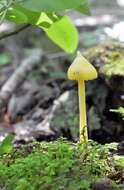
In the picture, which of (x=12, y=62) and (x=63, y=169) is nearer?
(x=63, y=169)

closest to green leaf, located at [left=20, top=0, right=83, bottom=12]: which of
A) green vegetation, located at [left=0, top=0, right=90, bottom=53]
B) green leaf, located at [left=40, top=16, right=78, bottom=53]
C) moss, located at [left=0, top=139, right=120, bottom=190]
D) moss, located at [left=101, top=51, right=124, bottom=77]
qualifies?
green vegetation, located at [left=0, top=0, right=90, bottom=53]

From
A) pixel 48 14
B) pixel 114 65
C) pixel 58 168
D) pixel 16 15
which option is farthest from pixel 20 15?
pixel 114 65

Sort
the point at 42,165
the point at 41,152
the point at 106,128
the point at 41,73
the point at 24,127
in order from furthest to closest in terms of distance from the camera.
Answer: the point at 41,73 < the point at 24,127 < the point at 106,128 < the point at 41,152 < the point at 42,165

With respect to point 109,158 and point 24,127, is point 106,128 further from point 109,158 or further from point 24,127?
point 109,158

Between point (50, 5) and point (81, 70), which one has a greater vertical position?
point (50, 5)

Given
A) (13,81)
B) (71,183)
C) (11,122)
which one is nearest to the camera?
(71,183)

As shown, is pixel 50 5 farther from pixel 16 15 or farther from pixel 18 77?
pixel 18 77

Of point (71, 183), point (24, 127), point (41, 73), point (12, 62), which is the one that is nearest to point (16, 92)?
point (41, 73)
